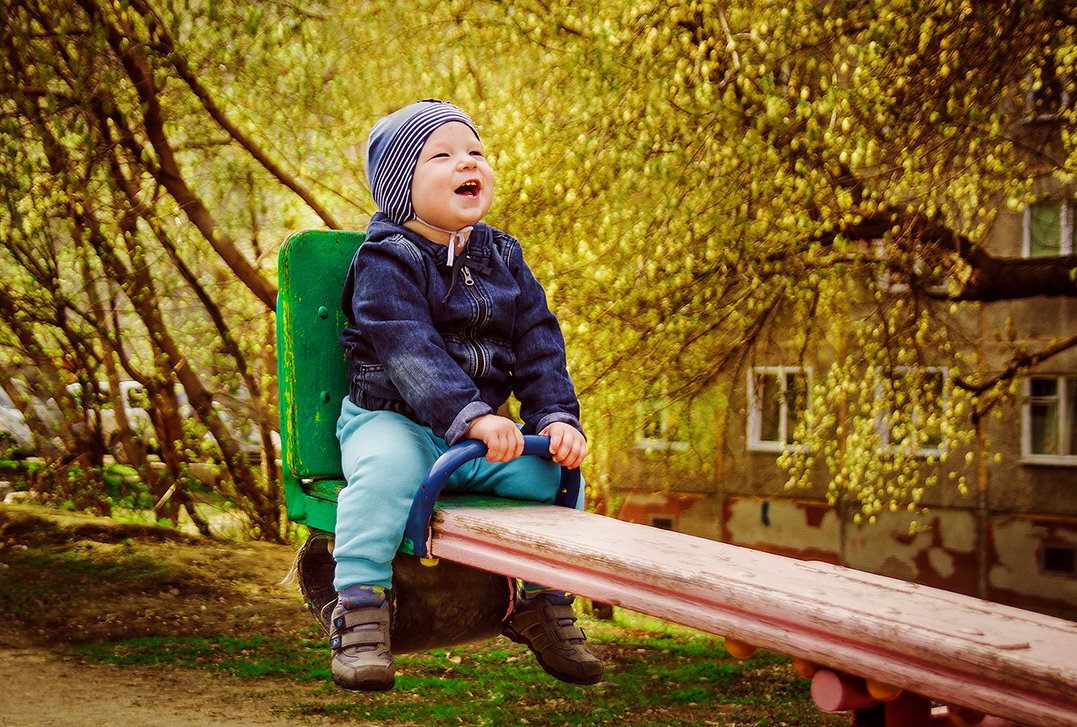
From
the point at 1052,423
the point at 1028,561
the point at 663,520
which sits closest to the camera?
the point at 1052,423

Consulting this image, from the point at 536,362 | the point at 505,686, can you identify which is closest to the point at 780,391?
the point at 505,686

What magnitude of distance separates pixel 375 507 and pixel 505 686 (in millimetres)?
4020

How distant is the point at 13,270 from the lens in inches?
268

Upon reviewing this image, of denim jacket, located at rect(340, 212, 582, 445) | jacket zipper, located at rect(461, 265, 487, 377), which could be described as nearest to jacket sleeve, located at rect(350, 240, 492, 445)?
denim jacket, located at rect(340, 212, 582, 445)

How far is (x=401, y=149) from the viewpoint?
7.90 ft

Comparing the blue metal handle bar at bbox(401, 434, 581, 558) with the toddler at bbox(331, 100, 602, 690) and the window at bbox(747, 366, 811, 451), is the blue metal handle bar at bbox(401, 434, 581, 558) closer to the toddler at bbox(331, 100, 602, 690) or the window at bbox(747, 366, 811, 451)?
the toddler at bbox(331, 100, 602, 690)

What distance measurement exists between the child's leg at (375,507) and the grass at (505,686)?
276cm

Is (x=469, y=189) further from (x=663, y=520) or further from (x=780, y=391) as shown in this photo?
(x=663, y=520)

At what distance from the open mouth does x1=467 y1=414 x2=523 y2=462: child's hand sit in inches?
24.6

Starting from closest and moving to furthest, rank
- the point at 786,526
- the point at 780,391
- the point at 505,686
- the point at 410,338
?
the point at 410,338
the point at 505,686
the point at 780,391
the point at 786,526

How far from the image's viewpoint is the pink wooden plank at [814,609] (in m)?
1.26

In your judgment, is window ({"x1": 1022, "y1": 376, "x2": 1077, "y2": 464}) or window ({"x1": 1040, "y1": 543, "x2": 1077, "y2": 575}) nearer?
window ({"x1": 1022, "y1": 376, "x2": 1077, "y2": 464})

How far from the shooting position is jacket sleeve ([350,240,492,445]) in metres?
2.14

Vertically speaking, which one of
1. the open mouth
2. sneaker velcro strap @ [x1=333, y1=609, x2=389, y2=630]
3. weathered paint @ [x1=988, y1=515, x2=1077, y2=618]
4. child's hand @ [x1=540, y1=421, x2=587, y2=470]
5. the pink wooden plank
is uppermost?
the open mouth
